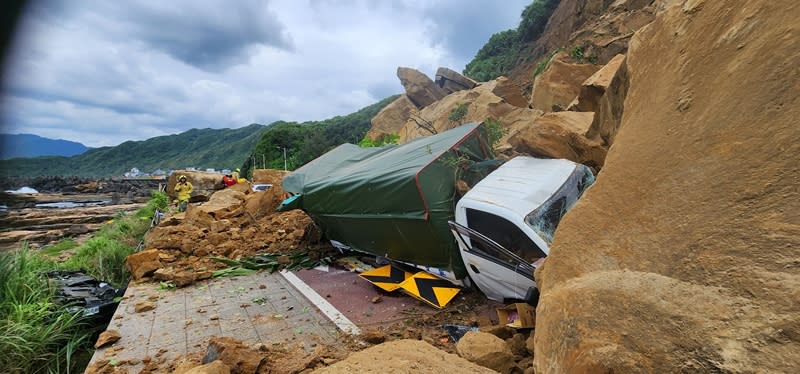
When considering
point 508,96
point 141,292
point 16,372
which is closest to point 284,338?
point 16,372

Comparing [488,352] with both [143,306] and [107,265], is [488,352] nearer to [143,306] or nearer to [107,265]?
[143,306]

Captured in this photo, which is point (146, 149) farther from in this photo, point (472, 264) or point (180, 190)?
point (472, 264)

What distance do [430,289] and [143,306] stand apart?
12.6 feet

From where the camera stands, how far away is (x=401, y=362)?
2.25 meters

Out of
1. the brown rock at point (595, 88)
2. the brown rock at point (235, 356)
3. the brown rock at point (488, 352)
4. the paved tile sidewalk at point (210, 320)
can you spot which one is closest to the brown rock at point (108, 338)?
the paved tile sidewalk at point (210, 320)

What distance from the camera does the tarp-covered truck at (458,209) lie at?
415 cm

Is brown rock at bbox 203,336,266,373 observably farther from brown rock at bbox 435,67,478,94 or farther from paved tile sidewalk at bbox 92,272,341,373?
brown rock at bbox 435,67,478,94

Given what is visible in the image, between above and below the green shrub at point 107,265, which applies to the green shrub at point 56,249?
below

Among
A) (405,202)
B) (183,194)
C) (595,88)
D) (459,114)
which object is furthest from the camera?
(459,114)

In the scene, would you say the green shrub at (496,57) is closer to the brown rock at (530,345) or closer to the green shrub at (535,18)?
the green shrub at (535,18)

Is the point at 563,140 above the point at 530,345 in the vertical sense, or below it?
above

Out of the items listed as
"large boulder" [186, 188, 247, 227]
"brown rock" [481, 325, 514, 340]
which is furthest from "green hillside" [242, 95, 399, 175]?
"brown rock" [481, 325, 514, 340]

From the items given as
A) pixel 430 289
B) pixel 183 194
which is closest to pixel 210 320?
pixel 430 289

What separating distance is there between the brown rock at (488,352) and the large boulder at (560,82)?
11.4 metres
